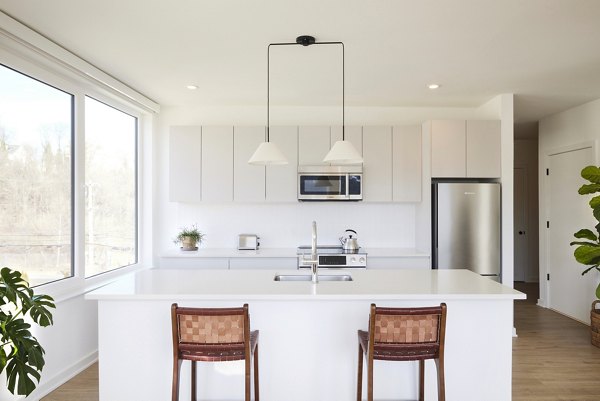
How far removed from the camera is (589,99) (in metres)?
4.38

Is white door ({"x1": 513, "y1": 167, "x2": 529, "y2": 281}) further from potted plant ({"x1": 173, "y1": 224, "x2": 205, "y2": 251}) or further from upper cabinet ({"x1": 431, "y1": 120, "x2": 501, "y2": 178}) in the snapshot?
potted plant ({"x1": 173, "y1": 224, "x2": 205, "y2": 251})

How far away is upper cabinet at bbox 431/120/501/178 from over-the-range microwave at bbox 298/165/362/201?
99cm

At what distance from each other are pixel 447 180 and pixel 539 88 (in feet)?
4.20

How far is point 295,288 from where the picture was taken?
8.14 ft

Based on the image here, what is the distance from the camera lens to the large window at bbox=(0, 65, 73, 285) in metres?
2.66

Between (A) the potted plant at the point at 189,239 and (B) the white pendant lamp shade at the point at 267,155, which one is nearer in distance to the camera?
(B) the white pendant lamp shade at the point at 267,155

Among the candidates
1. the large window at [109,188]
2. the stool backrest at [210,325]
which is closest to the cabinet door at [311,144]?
the large window at [109,188]

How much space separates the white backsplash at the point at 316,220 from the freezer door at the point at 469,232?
0.70 meters

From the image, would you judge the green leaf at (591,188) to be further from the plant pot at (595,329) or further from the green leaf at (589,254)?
the plant pot at (595,329)

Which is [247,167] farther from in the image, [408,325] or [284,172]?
[408,325]

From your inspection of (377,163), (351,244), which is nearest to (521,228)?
(377,163)

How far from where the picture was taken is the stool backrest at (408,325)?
200 centimetres

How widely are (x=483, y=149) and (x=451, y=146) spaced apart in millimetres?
354

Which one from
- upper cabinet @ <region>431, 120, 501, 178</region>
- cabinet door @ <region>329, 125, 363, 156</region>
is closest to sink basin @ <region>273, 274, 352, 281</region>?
cabinet door @ <region>329, 125, 363, 156</region>
